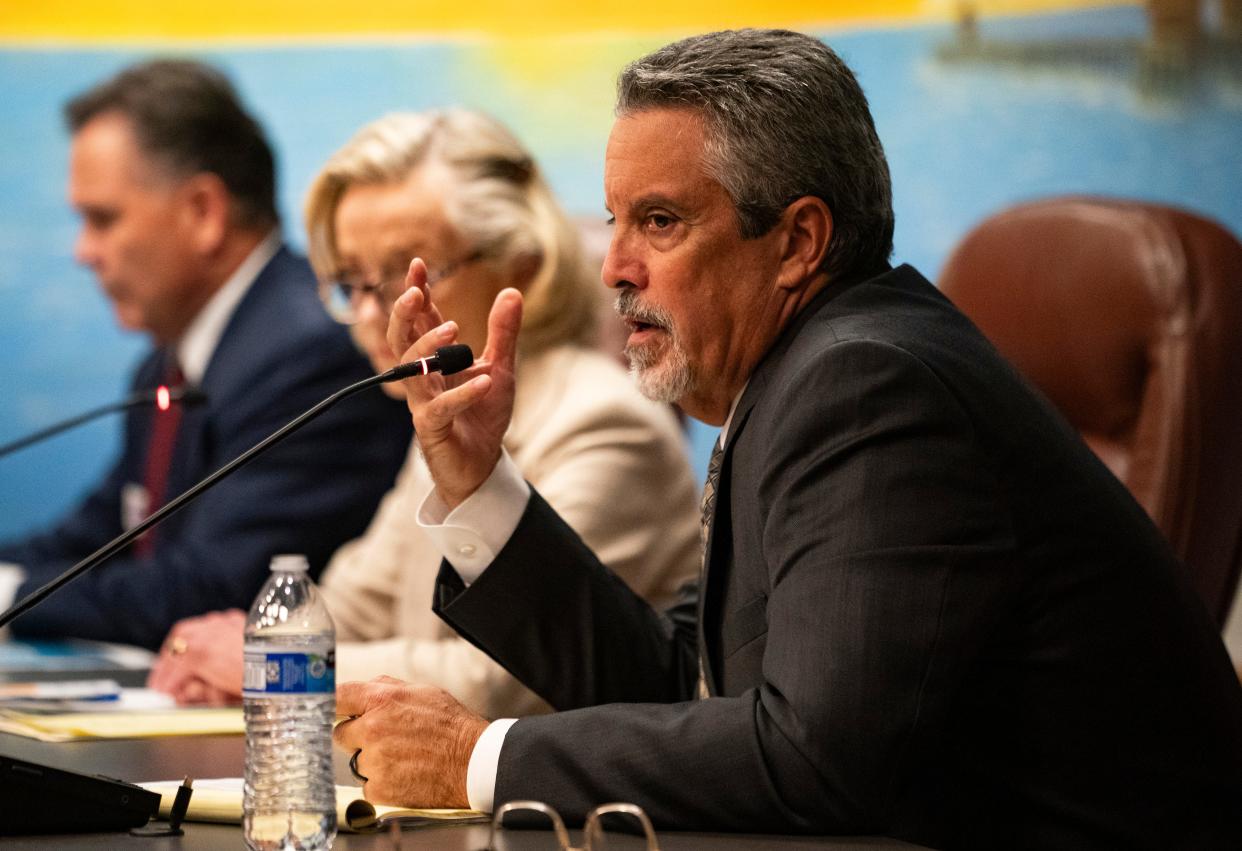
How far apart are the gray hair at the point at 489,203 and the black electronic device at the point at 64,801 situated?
4.88 ft

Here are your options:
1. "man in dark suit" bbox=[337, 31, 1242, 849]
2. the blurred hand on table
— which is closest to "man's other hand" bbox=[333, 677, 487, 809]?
"man in dark suit" bbox=[337, 31, 1242, 849]

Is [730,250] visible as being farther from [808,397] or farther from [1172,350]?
[1172,350]

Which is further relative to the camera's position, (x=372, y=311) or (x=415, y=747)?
(x=372, y=311)

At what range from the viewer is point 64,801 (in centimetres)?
130

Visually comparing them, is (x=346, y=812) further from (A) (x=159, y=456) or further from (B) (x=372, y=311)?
(A) (x=159, y=456)

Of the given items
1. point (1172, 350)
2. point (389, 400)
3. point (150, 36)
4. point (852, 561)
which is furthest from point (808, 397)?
point (150, 36)

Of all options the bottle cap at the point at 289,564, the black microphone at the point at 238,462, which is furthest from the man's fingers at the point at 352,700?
the black microphone at the point at 238,462

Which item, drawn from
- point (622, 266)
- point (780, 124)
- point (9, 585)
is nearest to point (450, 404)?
point (622, 266)

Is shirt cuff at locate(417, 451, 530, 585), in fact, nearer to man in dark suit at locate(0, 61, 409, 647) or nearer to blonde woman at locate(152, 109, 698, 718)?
blonde woman at locate(152, 109, 698, 718)

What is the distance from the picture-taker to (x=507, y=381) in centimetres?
188

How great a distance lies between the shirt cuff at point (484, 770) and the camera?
1.38m

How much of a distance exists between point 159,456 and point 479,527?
7.27ft

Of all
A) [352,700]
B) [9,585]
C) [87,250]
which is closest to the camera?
[352,700]

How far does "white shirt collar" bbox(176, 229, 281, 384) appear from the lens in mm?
4012
